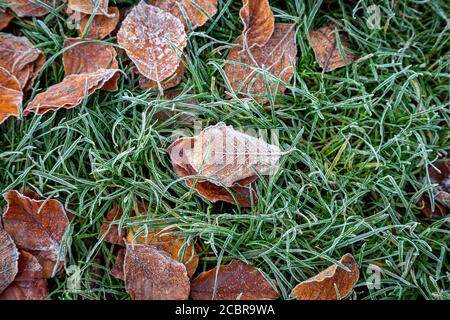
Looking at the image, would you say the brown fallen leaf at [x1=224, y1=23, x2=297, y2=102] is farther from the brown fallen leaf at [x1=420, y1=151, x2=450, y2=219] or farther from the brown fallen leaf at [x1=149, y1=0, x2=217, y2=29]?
the brown fallen leaf at [x1=420, y1=151, x2=450, y2=219]

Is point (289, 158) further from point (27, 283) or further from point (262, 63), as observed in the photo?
point (27, 283)

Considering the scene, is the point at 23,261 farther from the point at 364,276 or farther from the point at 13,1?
the point at 364,276

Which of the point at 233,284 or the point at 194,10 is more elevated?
the point at 194,10

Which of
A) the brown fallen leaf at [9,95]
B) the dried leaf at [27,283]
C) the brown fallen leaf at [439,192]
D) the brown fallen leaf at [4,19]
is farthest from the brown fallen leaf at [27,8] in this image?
the brown fallen leaf at [439,192]

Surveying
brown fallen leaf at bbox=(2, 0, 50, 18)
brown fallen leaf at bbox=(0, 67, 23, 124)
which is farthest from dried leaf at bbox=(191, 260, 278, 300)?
brown fallen leaf at bbox=(2, 0, 50, 18)

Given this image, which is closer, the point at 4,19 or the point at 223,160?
the point at 223,160

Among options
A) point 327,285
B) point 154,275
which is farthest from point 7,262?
point 327,285

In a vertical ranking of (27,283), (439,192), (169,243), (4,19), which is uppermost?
(4,19)
